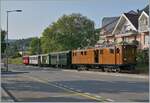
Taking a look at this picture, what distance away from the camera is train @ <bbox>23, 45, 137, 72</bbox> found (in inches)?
1855

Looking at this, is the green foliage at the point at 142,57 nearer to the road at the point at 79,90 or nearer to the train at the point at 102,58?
the train at the point at 102,58

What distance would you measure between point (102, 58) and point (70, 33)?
4354 cm

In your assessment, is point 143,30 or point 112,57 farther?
point 143,30

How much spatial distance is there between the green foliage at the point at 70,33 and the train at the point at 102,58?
20.1 m

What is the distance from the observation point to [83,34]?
96125 mm

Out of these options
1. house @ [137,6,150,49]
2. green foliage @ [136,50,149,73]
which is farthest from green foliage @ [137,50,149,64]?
house @ [137,6,150,49]

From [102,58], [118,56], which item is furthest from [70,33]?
[118,56]

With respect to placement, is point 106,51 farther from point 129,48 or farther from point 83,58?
point 83,58

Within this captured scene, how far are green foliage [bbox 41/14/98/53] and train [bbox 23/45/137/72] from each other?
2010cm

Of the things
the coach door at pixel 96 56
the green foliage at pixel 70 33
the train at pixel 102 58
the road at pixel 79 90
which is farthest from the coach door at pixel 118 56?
the green foliage at pixel 70 33

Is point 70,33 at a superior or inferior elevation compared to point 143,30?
superior

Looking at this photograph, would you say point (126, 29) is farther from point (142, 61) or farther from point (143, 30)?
point (142, 61)

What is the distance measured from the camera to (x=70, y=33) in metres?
94.4

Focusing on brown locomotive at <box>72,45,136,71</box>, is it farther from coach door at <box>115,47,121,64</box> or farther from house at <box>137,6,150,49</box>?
house at <box>137,6,150,49</box>
